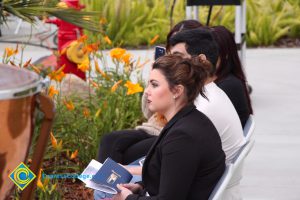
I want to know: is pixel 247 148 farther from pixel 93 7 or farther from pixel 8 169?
pixel 93 7

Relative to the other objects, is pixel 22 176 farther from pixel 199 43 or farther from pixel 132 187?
pixel 199 43

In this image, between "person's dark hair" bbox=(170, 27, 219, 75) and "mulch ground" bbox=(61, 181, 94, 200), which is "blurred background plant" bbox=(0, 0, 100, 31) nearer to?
"person's dark hair" bbox=(170, 27, 219, 75)

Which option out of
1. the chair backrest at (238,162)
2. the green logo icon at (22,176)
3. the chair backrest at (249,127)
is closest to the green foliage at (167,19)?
the chair backrest at (249,127)

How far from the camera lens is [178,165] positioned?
310 centimetres

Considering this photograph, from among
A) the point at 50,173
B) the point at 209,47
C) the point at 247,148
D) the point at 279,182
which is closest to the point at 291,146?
the point at 279,182

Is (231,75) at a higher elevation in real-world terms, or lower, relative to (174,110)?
lower

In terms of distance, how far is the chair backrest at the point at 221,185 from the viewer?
121 inches

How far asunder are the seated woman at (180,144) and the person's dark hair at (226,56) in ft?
3.93

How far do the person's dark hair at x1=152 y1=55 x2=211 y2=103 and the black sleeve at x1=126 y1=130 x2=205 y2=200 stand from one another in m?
0.24

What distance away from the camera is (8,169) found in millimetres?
2299

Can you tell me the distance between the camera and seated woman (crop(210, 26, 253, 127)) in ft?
14.8

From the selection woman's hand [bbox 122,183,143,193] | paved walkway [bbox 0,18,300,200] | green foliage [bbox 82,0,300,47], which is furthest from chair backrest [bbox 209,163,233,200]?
green foliage [bbox 82,0,300,47]

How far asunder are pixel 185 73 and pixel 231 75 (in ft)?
4.32

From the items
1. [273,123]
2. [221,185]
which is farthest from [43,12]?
[273,123]
